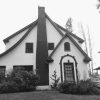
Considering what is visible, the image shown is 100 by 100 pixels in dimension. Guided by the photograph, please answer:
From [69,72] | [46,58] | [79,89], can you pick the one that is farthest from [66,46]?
[79,89]

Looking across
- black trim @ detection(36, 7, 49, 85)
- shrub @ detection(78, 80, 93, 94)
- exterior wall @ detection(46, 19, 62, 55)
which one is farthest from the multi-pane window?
shrub @ detection(78, 80, 93, 94)

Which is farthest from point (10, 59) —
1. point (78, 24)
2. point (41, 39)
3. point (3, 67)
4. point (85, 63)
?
point (78, 24)

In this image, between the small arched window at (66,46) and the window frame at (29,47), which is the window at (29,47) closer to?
the window frame at (29,47)

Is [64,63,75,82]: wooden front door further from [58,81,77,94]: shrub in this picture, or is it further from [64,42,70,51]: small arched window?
[58,81,77,94]: shrub

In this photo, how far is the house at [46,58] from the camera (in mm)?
16734

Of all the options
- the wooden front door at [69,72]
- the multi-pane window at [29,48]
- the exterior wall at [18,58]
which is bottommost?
the wooden front door at [69,72]

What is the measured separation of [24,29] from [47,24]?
339 cm

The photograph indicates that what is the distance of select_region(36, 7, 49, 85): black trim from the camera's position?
1670 centimetres

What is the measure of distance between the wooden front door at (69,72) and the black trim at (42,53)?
214 cm

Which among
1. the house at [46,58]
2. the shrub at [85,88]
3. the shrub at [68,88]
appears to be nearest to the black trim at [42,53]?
the house at [46,58]

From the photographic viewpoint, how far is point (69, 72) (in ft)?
56.0

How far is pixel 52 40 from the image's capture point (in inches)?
770

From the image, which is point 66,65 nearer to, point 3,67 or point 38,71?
point 38,71

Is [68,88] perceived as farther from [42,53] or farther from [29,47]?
[29,47]
